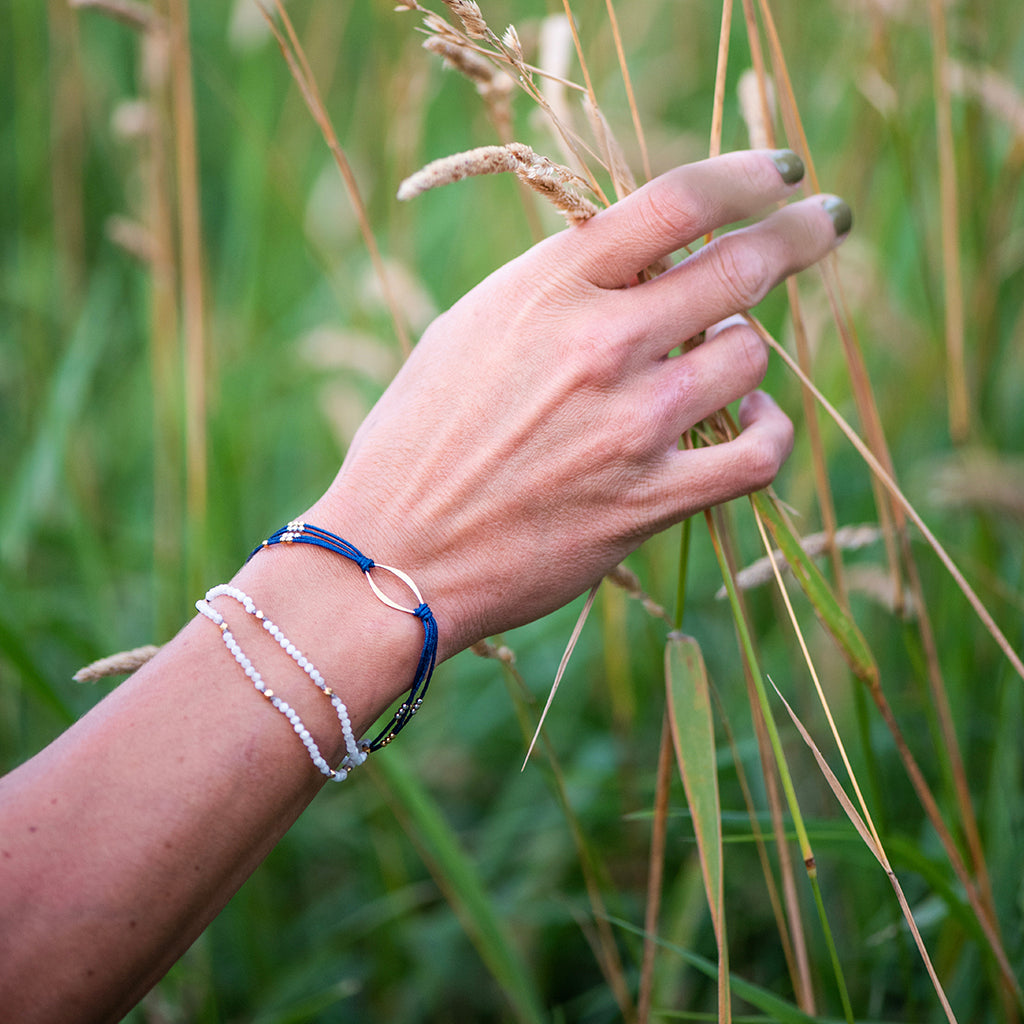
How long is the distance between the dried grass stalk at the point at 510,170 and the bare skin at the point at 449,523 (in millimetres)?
52

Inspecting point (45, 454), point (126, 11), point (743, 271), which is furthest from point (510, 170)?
point (45, 454)

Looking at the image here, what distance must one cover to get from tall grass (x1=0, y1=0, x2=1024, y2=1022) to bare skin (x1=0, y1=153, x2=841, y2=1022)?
8cm

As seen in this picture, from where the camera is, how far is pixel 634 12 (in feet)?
5.53

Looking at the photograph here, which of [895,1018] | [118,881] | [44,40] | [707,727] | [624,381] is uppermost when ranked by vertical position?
Answer: [44,40]

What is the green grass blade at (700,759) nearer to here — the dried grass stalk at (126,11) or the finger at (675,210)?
the finger at (675,210)

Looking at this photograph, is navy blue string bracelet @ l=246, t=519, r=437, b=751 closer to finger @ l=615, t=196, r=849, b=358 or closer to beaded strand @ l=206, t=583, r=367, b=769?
beaded strand @ l=206, t=583, r=367, b=769

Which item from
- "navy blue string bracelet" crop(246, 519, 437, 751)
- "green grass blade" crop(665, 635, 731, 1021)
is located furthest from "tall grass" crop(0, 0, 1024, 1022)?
"navy blue string bracelet" crop(246, 519, 437, 751)

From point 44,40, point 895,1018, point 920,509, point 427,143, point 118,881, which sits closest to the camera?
point 118,881

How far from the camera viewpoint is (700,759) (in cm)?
53

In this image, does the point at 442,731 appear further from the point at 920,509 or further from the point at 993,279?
the point at 993,279

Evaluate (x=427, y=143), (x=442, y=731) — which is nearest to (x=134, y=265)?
(x=427, y=143)

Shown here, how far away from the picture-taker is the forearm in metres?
0.43

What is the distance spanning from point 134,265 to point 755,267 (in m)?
1.96

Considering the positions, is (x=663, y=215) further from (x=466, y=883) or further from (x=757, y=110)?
(x=466, y=883)
